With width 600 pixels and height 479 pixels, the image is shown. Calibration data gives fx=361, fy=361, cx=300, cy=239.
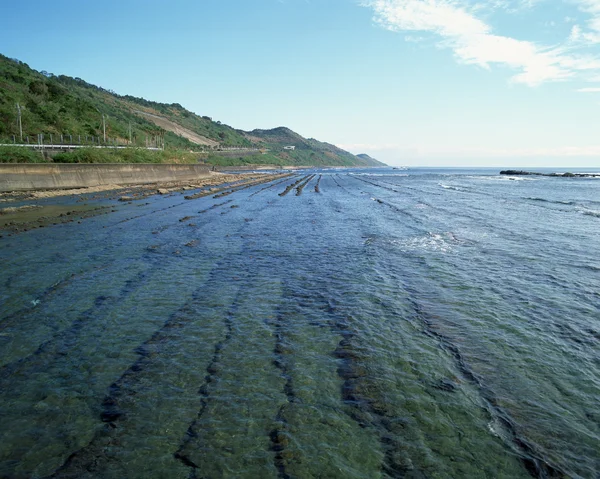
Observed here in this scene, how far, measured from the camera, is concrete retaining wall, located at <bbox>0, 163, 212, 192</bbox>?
3067 cm

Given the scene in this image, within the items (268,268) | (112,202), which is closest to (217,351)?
(268,268)

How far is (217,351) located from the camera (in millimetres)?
6082

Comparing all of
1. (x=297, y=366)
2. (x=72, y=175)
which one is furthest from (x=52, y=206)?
(x=297, y=366)

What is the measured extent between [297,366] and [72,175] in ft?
128

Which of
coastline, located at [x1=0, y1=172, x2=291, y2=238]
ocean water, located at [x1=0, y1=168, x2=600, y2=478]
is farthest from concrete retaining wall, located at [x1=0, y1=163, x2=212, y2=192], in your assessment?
ocean water, located at [x1=0, y1=168, x2=600, y2=478]

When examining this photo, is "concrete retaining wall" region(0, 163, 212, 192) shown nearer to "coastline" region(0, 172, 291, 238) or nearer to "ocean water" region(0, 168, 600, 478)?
"coastline" region(0, 172, 291, 238)

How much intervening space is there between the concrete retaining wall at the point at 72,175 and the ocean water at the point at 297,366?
2429cm

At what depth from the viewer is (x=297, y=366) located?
5660 mm

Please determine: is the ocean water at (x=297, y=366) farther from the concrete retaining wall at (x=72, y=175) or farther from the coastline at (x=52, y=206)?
the concrete retaining wall at (x=72, y=175)

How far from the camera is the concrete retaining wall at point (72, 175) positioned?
30672 mm

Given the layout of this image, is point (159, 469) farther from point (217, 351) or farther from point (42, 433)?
point (217, 351)

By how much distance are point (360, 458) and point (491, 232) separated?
713 inches

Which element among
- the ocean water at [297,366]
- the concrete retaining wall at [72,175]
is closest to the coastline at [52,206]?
the concrete retaining wall at [72,175]

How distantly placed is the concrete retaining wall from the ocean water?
24.3 m
